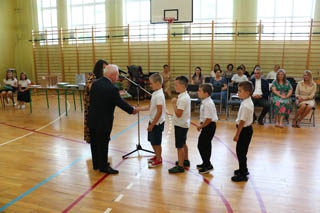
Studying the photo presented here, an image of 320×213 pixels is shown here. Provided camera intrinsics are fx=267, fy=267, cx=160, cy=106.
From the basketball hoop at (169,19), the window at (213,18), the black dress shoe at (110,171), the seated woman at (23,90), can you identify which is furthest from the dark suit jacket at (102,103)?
the window at (213,18)

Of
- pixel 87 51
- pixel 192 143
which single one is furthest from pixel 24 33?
pixel 192 143

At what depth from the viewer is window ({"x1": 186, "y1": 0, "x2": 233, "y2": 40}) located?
9828 mm

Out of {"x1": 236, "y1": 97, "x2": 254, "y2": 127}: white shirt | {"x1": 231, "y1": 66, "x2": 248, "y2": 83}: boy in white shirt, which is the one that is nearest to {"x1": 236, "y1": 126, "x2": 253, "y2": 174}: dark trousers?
{"x1": 236, "y1": 97, "x2": 254, "y2": 127}: white shirt

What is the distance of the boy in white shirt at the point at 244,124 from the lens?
10.1ft

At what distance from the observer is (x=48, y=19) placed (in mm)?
12328

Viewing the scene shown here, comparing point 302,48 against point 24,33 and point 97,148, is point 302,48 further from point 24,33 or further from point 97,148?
point 24,33

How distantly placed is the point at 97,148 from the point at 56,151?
133 cm

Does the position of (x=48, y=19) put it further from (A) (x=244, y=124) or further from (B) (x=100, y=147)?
(A) (x=244, y=124)

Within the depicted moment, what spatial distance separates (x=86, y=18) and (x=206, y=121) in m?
10.1

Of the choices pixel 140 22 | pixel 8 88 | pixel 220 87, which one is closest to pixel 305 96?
pixel 220 87

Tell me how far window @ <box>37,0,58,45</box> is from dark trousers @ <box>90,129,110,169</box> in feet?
32.5

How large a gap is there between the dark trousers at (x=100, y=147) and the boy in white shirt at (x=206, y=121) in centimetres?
119

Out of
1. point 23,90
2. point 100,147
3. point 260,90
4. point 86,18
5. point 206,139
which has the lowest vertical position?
point 100,147

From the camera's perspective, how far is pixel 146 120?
656cm
